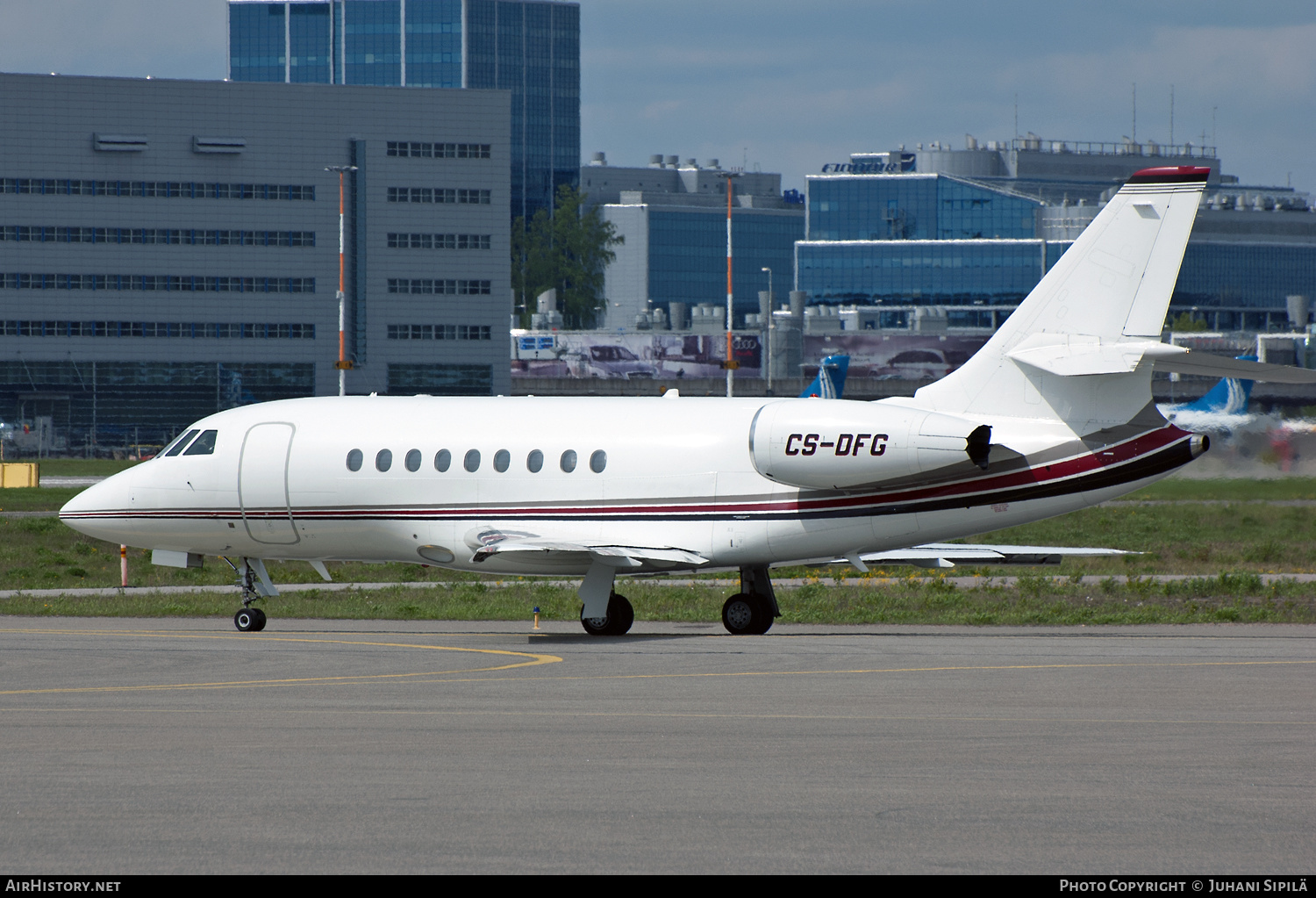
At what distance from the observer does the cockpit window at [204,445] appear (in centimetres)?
2753

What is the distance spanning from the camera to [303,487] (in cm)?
2672

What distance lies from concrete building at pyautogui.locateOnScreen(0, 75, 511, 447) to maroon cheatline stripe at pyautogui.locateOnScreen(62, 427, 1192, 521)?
83954 mm

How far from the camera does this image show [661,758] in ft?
44.2

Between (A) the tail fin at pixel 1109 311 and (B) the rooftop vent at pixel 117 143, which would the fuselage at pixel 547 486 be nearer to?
(A) the tail fin at pixel 1109 311

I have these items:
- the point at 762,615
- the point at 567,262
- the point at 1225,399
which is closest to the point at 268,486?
the point at 762,615

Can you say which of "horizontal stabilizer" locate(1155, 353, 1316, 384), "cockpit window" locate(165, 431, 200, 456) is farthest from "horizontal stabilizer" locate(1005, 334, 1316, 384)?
"cockpit window" locate(165, 431, 200, 456)

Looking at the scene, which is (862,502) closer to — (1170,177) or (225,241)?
(1170,177)

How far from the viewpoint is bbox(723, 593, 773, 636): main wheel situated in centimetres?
2550

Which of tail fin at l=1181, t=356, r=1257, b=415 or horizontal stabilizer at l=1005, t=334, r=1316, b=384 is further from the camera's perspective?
tail fin at l=1181, t=356, r=1257, b=415

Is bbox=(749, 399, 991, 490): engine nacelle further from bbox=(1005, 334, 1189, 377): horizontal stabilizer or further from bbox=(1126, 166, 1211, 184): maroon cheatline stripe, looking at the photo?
bbox=(1126, 166, 1211, 184): maroon cheatline stripe

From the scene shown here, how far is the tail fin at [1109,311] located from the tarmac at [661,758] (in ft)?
11.2

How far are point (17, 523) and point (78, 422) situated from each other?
65.6 metres

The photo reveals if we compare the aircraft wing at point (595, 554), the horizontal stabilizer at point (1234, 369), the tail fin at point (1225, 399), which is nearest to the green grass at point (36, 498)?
the aircraft wing at point (595, 554)

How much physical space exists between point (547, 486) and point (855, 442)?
189 inches
